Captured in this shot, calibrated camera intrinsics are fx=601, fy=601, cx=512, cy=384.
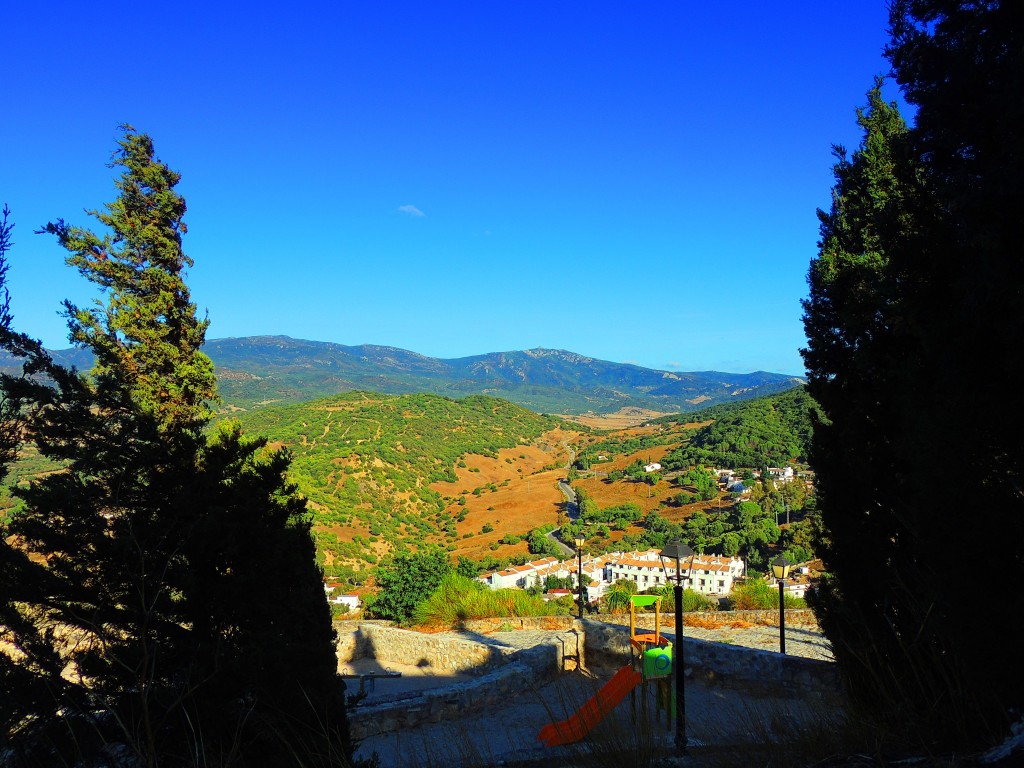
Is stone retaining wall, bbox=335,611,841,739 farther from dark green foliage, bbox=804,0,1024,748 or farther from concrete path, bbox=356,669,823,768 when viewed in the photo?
dark green foliage, bbox=804,0,1024,748

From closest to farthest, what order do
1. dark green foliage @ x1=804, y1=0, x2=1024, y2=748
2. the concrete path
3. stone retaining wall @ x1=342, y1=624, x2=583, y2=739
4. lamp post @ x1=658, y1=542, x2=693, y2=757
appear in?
dark green foliage @ x1=804, y1=0, x2=1024, y2=748
the concrete path
lamp post @ x1=658, y1=542, x2=693, y2=757
stone retaining wall @ x1=342, y1=624, x2=583, y2=739

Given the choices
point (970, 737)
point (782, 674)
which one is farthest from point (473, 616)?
point (970, 737)

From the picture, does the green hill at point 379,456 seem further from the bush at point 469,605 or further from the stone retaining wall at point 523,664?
the stone retaining wall at point 523,664

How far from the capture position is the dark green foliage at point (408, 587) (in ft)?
49.5

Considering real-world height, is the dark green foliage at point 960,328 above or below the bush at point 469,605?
above

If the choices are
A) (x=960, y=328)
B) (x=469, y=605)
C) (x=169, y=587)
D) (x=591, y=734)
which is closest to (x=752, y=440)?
(x=469, y=605)

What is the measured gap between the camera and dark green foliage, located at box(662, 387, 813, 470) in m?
55.6

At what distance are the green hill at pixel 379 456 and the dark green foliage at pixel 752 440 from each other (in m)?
25.1

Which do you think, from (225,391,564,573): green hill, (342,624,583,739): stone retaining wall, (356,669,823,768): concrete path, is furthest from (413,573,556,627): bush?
(225,391,564,573): green hill

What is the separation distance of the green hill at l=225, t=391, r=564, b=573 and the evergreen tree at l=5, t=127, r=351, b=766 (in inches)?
392

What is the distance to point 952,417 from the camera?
301 centimetres

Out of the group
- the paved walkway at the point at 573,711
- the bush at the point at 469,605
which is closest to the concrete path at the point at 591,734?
the paved walkway at the point at 573,711

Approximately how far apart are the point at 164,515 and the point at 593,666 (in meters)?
8.30

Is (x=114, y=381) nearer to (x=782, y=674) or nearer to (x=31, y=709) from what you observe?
(x=31, y=709)
